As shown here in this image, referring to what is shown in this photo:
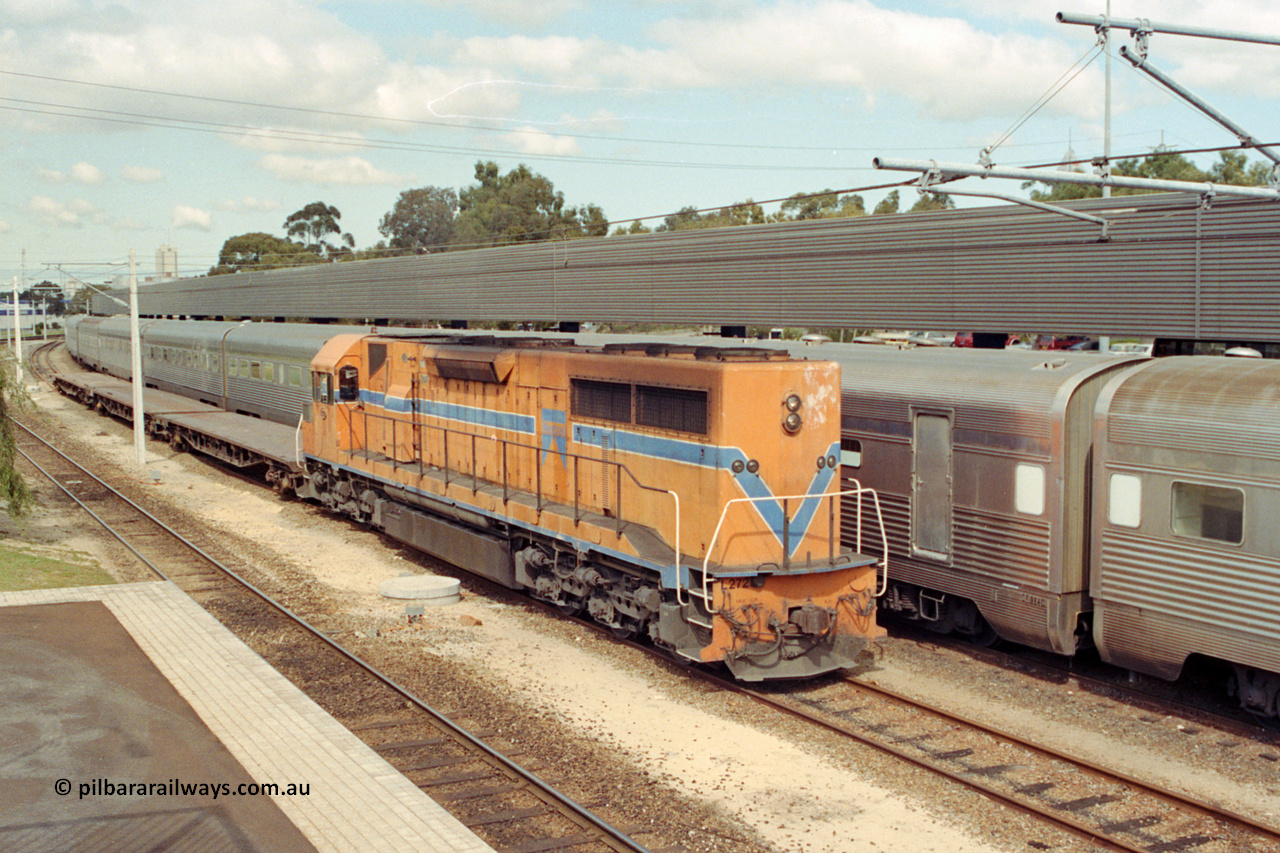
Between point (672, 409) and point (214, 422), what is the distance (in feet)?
68.9

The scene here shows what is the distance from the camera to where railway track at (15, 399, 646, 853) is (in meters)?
7.47

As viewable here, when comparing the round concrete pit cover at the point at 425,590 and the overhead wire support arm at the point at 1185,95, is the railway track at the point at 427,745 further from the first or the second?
the overhead wire support arm at the point at 1185,95

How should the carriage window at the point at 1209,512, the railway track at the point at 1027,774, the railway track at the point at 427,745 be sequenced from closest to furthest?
the railway track at the point at 1027,774 < the railway track at the point at 427,745 < the carriage window at the point at 1209,512

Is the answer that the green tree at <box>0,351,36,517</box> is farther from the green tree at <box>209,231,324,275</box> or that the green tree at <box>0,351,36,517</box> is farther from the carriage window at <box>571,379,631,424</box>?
the green tree at <box>209,231,324,275</box>

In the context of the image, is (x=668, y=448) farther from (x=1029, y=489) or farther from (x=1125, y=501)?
(x=1125, y=501)

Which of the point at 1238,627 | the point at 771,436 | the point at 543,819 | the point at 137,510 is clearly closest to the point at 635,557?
the point at 771,436

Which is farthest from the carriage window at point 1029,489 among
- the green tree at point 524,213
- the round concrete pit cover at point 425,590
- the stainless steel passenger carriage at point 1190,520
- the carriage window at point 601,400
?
the green tree at point 524,213

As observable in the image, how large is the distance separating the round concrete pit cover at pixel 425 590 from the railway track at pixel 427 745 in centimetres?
130

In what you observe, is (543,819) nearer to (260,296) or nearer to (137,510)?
(137,510)

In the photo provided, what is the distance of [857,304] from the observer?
18641mm

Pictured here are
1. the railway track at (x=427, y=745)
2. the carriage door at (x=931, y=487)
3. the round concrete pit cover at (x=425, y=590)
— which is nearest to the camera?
the railway track at (x=427, y=745)

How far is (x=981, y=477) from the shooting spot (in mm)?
10969

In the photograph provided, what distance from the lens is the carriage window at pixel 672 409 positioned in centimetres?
1044

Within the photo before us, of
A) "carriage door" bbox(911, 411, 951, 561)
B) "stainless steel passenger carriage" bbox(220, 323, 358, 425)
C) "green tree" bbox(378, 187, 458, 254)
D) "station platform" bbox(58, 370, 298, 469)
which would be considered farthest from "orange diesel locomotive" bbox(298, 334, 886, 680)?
"green tree" bbox(378, 187, 458, 254)
